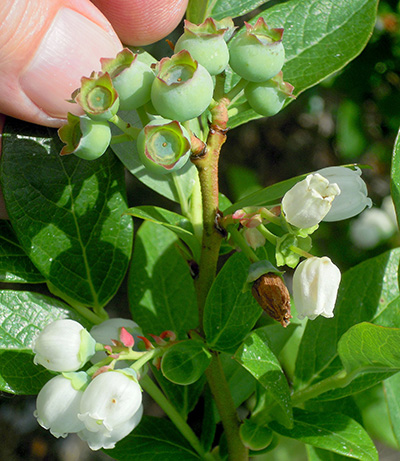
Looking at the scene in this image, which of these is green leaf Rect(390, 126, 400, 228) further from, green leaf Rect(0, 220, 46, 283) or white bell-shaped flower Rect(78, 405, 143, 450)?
green leaf Rect(0, 220, 46, 283)

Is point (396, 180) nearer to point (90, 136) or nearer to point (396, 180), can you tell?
point (396, 180)

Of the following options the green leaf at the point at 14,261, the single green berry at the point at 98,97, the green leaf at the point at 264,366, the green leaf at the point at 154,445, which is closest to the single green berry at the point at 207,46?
the single green berry at the point at 98,97

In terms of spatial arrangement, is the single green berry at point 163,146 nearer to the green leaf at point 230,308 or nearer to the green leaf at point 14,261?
the green leaf at point 230,308

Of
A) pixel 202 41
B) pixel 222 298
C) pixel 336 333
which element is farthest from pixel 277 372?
pixel 202 41

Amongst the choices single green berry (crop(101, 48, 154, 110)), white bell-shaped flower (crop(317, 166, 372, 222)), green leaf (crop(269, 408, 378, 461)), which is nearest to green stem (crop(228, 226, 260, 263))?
white bell-shaped flower (crop(317, 166, 372, 222))

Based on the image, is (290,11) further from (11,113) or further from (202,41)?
(11,113)

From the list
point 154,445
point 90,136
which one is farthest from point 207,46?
point 154,445
